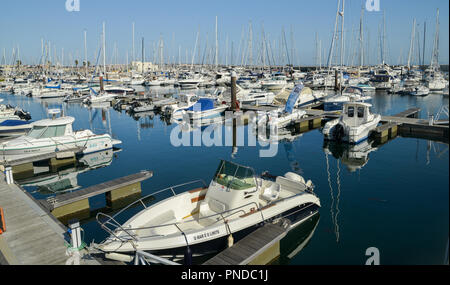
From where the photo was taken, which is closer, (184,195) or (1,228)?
(1,228)

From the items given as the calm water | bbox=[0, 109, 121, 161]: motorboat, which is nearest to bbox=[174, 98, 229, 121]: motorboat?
the calm water

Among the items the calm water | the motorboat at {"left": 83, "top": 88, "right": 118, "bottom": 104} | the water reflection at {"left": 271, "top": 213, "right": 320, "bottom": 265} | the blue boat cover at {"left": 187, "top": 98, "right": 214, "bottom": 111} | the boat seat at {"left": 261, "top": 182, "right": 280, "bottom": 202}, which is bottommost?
the water reflection at {"left": 271, "top": 213, "right": 320, "bottom": 265}

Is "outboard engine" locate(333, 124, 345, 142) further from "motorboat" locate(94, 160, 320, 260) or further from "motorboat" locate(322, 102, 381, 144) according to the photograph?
"motorboat" locate(94, 160, 320, 260)

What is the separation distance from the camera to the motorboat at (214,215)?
325 inches

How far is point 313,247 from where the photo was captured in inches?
404

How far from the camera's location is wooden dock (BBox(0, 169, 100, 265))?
7.65 meters

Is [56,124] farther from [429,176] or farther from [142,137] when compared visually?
[429,176]

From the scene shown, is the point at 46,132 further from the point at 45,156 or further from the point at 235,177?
the point at 235,177

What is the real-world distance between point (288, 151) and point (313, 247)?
1166cm

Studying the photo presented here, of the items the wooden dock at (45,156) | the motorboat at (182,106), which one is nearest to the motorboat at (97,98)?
the motorboat at (182,106)

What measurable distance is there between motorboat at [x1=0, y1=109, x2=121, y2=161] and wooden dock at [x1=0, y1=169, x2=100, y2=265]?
27.5 ft
